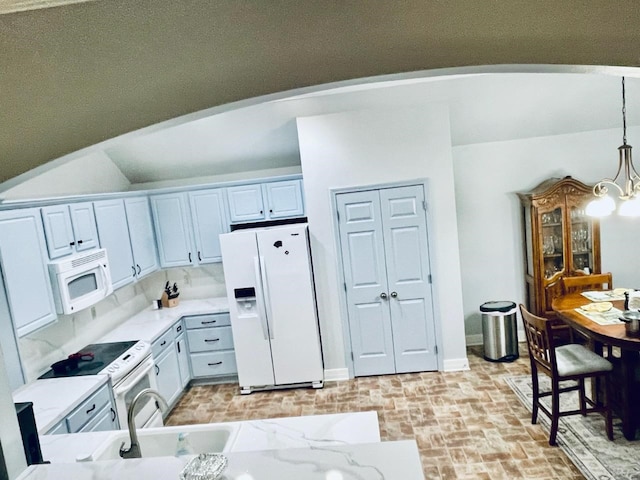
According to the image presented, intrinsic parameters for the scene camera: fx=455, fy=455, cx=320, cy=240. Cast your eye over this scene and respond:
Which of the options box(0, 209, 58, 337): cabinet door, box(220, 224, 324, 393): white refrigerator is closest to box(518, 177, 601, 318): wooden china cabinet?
box(220, 224, 324, 393): white refrigerator

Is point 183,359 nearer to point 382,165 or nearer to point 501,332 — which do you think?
point 382,165

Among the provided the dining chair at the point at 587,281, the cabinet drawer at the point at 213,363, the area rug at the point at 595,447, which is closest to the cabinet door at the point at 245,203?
the cabinet drawer at the point at 213,363

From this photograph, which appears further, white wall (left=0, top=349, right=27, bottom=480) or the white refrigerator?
the white refrigerator

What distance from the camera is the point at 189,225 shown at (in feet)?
16.6

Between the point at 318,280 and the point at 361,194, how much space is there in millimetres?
971

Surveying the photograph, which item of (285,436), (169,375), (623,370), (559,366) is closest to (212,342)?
(169,375)

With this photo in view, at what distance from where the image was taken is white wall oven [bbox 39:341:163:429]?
3.42 metres

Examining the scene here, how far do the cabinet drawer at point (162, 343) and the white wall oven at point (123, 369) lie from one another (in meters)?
0.21

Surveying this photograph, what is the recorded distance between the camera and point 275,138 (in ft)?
15.7

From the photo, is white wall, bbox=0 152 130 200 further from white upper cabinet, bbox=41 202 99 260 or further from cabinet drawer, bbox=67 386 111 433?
cabinet drawer, bbox=67 386 111 433

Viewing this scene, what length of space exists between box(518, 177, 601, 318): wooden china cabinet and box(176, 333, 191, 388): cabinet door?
3.76 metres

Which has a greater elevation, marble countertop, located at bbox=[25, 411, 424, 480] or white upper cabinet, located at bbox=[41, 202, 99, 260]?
white upper cabinet, located at bbox=[41, 202, 99, 260]

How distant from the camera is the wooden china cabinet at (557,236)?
4.67 m

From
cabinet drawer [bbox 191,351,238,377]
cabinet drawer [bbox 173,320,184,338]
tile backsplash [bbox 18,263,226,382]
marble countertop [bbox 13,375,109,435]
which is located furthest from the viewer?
cabinet drawer [bbox 191,351,238,377]
